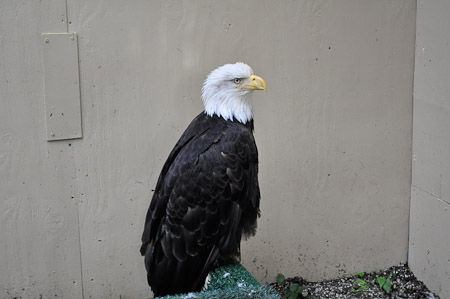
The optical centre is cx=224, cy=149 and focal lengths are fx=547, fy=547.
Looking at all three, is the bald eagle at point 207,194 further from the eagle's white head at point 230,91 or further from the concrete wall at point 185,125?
the concrete wall at point 185,125

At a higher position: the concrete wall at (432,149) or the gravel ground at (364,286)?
the concrete wall at (432,149)

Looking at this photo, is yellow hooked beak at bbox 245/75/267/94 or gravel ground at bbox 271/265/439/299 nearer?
yellow hooked beak at bbox 245/75/267/94

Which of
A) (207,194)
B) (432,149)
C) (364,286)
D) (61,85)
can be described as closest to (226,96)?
(207,194)

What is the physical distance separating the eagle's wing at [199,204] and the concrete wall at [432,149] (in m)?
1.68

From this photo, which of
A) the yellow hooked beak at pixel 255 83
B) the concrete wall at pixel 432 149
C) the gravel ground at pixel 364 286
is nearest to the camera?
the yellow hooked beak at pixel 255 83

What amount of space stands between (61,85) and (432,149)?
2671mm

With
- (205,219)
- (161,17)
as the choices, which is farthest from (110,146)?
(205,219)

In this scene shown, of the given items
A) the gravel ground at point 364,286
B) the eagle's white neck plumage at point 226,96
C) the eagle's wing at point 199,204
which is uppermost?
the eagle's white neck plumage at point 226,96

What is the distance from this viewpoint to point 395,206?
4.39 m

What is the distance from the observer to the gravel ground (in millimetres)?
4242

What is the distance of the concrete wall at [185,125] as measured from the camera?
3.58 m

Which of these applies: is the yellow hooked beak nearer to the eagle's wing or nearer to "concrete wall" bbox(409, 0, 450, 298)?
the eagle's wing

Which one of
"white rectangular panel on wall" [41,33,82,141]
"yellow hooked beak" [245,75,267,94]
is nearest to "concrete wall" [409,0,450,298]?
"yellow hooked beak" [245,75,267,94]

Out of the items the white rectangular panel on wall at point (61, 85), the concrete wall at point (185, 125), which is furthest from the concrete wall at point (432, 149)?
the white rectangular panel on wall at point (61, 85)
